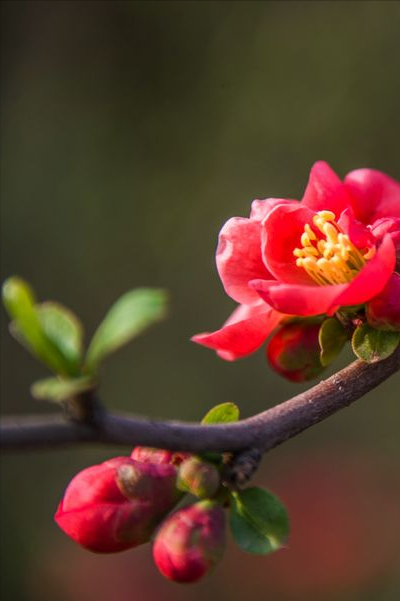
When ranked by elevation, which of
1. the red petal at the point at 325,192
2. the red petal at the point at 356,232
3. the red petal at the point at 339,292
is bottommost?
the red petal at the point at 339,292

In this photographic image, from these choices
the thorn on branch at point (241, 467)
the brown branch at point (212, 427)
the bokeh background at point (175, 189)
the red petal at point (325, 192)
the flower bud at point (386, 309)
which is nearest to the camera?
the brown branch at point (212, 427)

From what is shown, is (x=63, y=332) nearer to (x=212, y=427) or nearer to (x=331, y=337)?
(x=212, y=427)

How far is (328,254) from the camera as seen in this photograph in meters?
0.93

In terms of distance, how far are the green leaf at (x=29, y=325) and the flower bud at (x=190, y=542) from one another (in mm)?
203

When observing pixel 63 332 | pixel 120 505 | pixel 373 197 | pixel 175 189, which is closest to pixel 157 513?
pixel 120 505

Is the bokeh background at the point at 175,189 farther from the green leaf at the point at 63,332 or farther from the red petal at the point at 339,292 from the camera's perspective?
the green leaf at the point at 63,332

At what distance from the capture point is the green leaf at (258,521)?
77 centimetres

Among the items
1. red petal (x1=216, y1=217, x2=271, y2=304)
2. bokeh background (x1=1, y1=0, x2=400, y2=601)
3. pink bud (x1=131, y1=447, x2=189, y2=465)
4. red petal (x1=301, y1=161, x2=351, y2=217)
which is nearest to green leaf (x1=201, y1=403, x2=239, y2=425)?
pink bud (x1=131, y1=447, x2=189, y2=465)

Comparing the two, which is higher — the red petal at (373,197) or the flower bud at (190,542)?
the red petal at (373,197)

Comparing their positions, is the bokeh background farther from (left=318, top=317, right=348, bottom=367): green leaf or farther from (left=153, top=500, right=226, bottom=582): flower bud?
(left=153, top=500, right=226, bottom=582): flower bud

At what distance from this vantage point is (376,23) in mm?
3379

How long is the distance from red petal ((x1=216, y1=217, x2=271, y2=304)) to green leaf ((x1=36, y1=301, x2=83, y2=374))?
11.8 inches

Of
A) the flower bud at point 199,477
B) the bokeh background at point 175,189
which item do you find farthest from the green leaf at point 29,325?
the bokeh background at point 175,189

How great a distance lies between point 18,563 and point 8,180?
1.38 m
